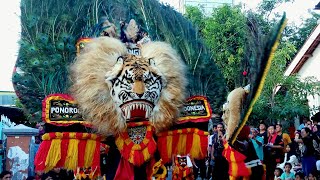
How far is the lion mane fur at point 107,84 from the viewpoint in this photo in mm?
4559

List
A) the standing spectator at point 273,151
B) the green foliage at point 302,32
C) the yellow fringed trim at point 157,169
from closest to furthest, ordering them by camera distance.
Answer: the yellow fringed trim at point 157,169
the standing spectator at point 273,151
the green foliage at point 302,32

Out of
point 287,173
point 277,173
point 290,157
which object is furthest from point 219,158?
point 290,157

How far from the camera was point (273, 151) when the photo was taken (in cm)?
895

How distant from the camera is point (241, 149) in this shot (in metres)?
5.31

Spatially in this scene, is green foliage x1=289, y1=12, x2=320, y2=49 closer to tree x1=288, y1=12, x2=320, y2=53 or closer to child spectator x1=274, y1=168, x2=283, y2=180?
tree x1=288, y1=12, x2=320, y2=53

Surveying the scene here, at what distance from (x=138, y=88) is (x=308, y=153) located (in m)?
4.67

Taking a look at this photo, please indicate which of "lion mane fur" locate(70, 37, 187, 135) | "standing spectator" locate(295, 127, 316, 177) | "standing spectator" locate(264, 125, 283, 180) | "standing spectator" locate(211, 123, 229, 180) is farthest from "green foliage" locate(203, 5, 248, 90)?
"lion mane fur" locate(70, 37, 187, 135)

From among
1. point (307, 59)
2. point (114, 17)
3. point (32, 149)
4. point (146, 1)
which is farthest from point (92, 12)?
point (307, 59)

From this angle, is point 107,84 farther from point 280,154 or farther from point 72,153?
point 280,154

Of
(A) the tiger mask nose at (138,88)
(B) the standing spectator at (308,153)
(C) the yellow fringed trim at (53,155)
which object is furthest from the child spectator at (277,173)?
(C) the yellow fringed trim at (53,155)

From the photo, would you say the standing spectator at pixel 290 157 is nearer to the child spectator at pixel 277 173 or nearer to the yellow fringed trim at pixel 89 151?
the child spectator at pixel 277 173

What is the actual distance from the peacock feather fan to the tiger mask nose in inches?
25.7

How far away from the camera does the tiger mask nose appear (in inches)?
179

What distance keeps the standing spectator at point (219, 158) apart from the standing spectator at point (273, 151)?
781mm
